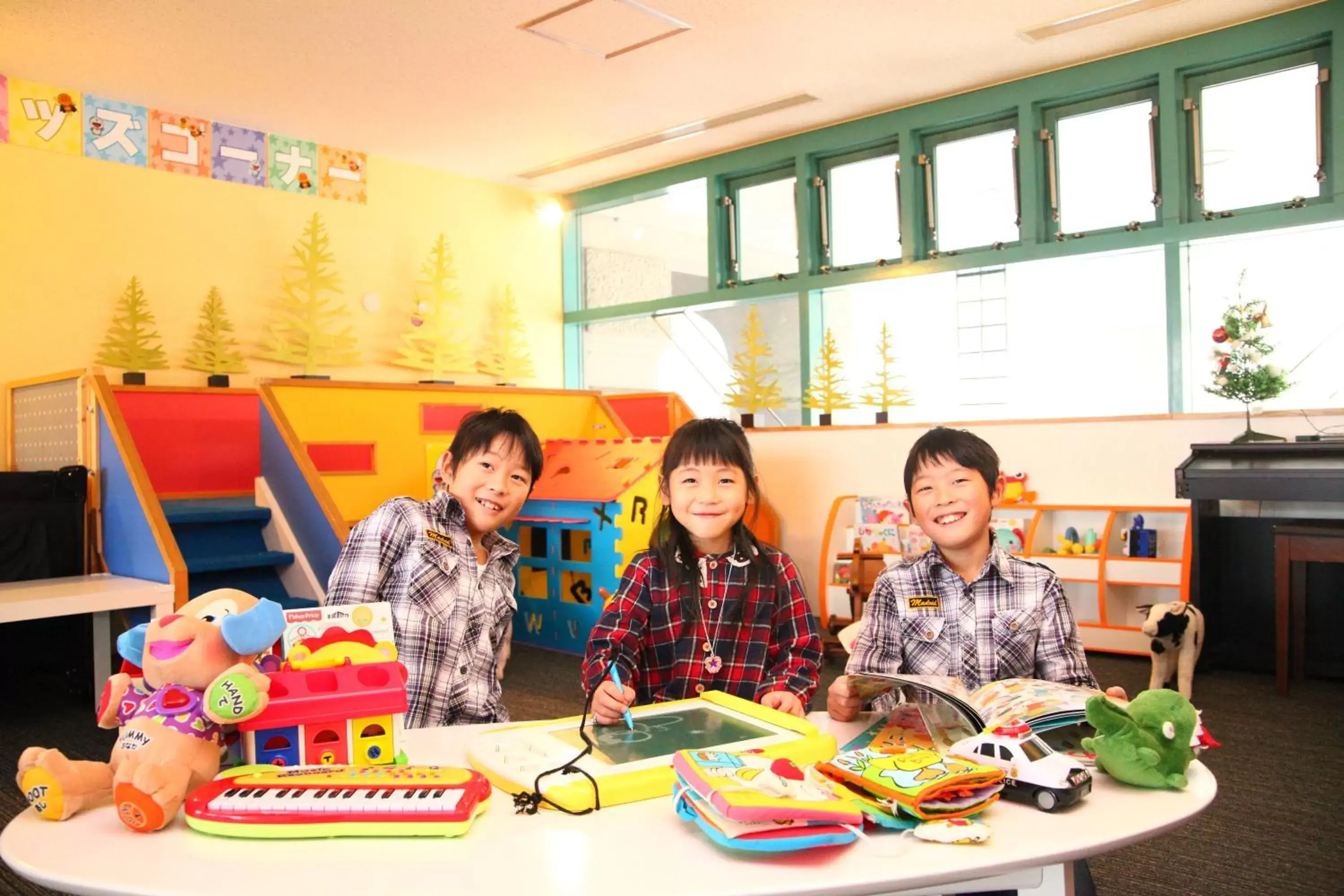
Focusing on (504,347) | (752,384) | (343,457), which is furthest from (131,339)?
(752,384)

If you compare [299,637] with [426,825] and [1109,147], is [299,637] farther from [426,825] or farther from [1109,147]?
[1109,147]

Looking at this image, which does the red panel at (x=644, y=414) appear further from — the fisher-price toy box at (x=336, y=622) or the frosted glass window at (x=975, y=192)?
the fisher-price toy box at (x=336, y=622)

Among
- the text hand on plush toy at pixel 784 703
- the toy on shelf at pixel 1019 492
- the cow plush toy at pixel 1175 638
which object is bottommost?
A: the cow plush toy at pixel 1175 638

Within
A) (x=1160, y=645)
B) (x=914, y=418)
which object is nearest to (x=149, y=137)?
(x=914, y=418)

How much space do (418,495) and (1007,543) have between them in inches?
110

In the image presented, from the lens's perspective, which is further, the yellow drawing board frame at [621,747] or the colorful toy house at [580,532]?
the colorful toy house at [580,532]

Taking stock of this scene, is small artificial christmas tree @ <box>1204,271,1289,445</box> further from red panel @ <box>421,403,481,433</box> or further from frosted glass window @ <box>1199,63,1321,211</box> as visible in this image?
red panel @ <box>421,403,481,433</box>

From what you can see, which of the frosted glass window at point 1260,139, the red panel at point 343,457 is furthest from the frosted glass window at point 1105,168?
the red panel at point 343,457

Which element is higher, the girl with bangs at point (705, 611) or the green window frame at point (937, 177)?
the green window frame at point (937, 177)

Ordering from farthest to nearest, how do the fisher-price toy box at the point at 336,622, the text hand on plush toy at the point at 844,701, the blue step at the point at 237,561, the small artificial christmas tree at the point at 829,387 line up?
the small artificial christmas tree at the point at 829,387 → the blue step at the point at 237,561 → the text hand on plush toy at the point at 844,701 → the fisher-price toy box at the point at 336,622

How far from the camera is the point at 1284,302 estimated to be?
4344 mm

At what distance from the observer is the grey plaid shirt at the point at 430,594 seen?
1754 mm

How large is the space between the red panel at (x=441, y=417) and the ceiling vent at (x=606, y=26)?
69.3 inches

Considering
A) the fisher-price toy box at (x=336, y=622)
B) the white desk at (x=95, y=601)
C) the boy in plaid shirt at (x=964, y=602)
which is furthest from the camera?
the white desk at (x=95, y=601)
